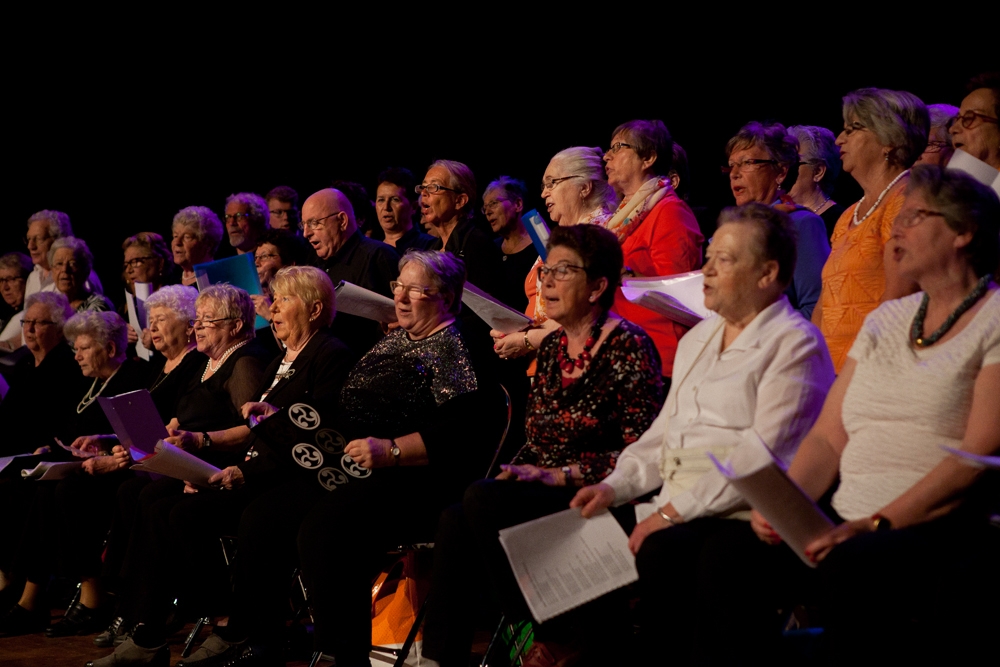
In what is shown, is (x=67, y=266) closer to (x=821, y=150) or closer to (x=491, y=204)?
(x=491, y=204)

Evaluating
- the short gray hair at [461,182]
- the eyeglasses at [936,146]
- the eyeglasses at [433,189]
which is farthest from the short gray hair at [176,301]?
the eyeglasses at [936,146]

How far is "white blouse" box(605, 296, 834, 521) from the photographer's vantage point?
2.57 m

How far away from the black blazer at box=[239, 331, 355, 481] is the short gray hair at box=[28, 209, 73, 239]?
11.5 feet


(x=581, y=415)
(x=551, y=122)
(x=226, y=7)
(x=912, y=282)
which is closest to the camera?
(x=912, y=282)

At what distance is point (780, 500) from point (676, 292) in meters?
1.11

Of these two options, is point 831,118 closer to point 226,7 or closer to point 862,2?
point 862,2

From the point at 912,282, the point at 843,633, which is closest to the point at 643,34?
the point at 912,282

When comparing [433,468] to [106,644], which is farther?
[106,644]

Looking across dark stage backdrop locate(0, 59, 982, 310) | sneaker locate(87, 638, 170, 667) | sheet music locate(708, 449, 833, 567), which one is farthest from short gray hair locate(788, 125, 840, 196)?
sneaker locate(87, 638, 170, 667)

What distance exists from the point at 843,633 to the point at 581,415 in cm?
107

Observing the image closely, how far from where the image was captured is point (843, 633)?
86.1 inches

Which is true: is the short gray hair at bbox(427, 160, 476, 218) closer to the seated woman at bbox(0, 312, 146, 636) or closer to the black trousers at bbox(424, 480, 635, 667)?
the seated woman at bbox(0, 312, 146, 636)

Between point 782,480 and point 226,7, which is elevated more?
point 226,7

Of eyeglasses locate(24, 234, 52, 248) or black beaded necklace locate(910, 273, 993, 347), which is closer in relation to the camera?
black beaded necklace locate(910, 273, 993, 347)
